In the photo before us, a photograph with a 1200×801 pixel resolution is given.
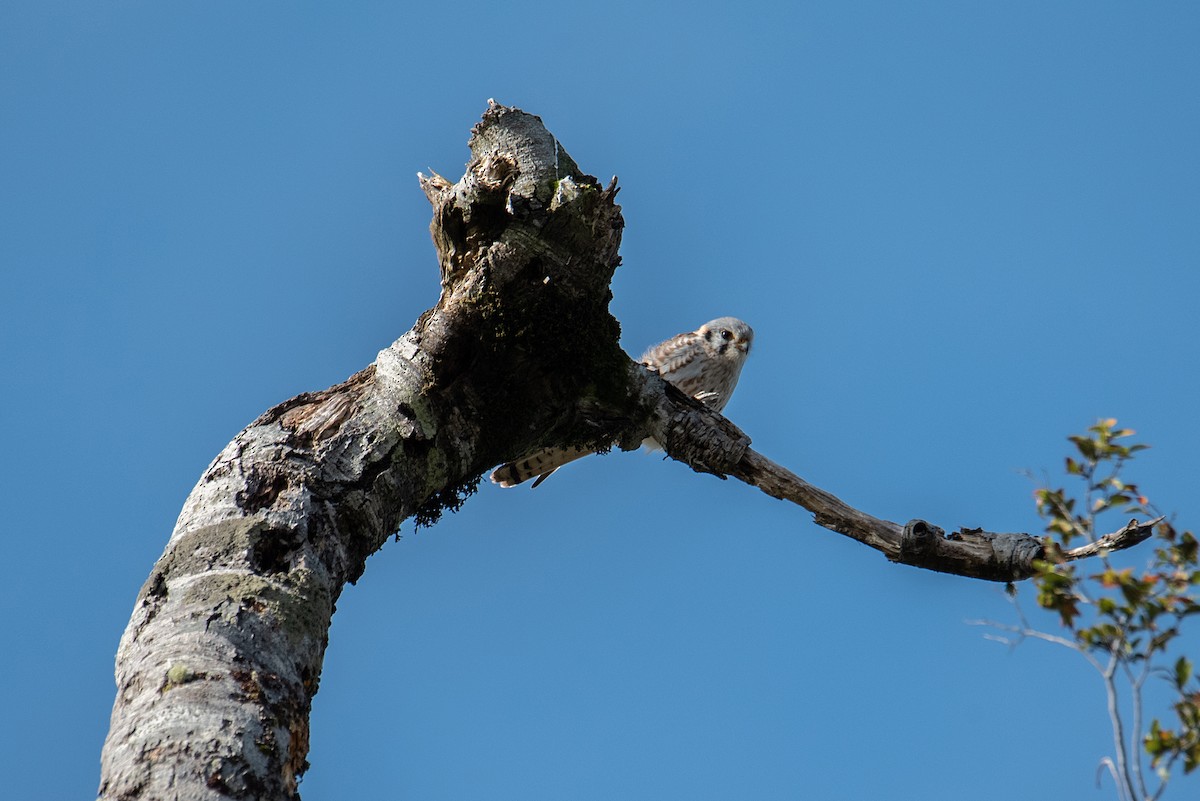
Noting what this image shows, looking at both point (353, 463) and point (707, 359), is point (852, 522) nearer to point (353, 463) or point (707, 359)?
point (353, 463)

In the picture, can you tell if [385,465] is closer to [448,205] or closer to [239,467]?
[239,467]

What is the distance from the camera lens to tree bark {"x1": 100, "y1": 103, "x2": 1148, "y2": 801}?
326cm

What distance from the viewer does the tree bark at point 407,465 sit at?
3.26 meters

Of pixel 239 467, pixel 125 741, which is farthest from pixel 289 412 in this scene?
pixel 125 741

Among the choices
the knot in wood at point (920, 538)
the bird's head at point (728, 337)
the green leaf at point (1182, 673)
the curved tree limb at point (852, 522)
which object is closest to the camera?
the green leaf at point (1182, 673)

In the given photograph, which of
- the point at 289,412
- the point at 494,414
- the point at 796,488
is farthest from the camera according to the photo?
the point at 796,488

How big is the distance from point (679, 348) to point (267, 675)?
26.8 ft

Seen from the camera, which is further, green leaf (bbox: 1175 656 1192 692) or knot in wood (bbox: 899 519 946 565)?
knot in wood (bbox: 899 519 946 565)

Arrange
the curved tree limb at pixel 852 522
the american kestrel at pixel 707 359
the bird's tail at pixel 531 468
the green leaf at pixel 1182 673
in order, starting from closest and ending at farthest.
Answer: the green leaf at pixel 1182 673 → the curved tree limb at pixel 852 522 → the bird's tail at pixel 531 468 → the american kestrel at pixel 707 359

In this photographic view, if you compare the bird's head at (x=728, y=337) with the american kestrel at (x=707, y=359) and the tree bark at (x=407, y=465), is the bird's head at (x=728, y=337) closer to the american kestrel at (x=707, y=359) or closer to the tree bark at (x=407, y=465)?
the american kestrel at (x=707, y=359)

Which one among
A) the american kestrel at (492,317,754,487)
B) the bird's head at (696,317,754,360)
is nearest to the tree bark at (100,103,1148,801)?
the american kestrel at (492,317,754,487)

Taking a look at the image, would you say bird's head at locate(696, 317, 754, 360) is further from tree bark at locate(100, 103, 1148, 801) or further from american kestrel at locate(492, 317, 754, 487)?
tree bark at locate(100, 103, 1148, 801)

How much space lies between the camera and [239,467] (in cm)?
413

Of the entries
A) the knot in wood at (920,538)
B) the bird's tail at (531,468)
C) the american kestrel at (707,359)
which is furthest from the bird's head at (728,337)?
the knot in wood at (920,538)
